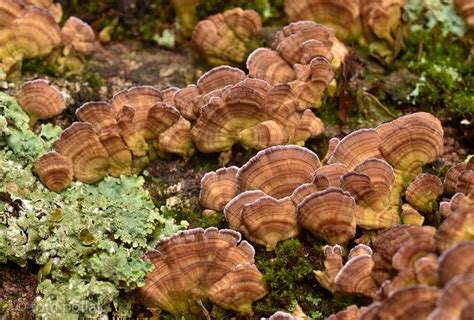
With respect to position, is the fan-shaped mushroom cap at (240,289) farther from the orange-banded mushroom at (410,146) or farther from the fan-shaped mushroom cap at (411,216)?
the orange-banded mushroom at (410,146)

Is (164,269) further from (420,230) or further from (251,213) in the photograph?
(420,230)

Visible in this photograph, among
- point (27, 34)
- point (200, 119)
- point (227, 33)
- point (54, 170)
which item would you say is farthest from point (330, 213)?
point (27, 34)

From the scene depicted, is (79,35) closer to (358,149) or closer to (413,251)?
(358,149)

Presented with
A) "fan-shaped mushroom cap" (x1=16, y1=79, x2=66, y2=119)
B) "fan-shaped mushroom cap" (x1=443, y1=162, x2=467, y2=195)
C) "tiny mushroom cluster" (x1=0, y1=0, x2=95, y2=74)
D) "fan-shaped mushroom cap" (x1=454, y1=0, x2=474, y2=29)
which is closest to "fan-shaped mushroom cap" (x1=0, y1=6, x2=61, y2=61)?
"tiny mushroom cluster" (x1=0, y1=0, x2=95, y2=74)

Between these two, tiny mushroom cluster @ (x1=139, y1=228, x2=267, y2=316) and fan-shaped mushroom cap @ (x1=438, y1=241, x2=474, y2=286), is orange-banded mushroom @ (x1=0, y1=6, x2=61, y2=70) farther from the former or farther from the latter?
fan-shaped mushroom cap @ (x1=438, y1=241, x2=474, y2=286)

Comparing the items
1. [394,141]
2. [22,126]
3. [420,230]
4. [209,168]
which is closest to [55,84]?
[22,126]

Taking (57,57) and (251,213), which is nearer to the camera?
(251,213)

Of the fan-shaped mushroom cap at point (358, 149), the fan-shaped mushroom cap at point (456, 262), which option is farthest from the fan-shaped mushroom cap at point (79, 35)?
the fan-shaped mushroom cap at point (456, 262)
